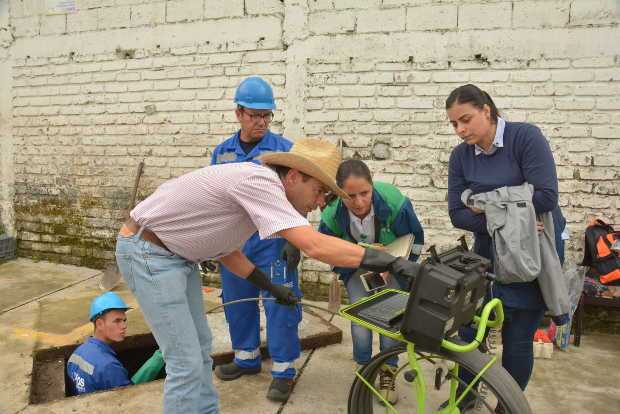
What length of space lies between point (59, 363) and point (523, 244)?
3050mm

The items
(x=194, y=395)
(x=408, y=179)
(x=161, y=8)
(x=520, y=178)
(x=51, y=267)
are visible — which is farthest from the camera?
(x=51, y=267)

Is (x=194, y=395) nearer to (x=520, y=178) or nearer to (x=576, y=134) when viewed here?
(x=520, y=178)

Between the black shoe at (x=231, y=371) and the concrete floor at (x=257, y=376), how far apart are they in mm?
42

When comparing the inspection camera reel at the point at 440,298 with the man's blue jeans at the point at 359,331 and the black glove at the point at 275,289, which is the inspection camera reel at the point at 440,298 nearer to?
the black glove at the point at 275,289

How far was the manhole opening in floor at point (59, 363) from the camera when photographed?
116 inches

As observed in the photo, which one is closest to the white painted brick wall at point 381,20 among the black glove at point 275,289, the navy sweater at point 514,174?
the navy sweater at point 514,174

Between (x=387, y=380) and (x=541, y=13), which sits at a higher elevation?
(x=541, y=13)

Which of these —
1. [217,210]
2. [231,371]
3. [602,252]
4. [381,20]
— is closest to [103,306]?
[231,371]

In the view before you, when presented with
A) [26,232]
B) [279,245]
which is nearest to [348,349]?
[279,245]

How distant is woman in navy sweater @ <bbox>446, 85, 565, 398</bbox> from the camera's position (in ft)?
6.65

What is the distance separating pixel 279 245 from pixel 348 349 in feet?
3.63

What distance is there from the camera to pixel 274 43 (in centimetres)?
435

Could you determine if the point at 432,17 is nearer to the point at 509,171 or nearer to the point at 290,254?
the point at 509,171

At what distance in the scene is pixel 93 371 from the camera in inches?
112
